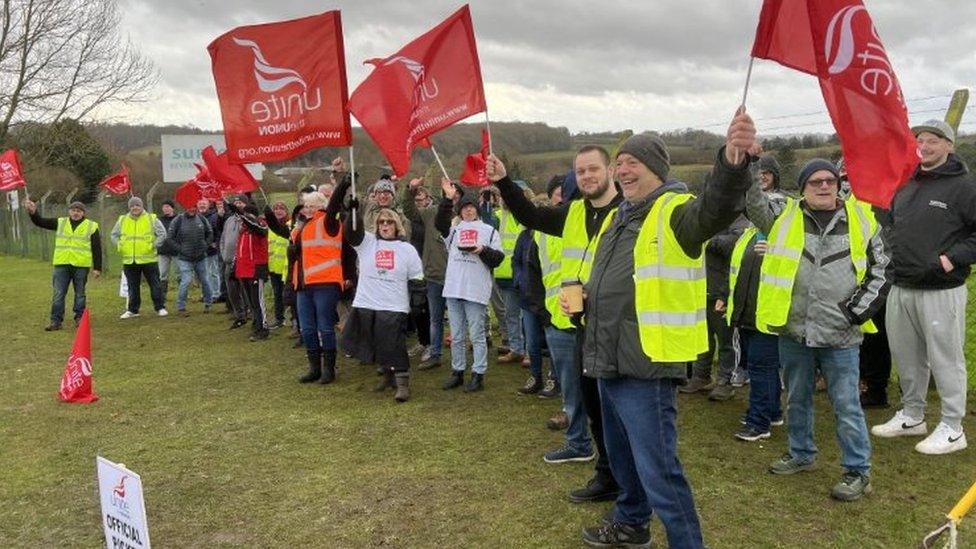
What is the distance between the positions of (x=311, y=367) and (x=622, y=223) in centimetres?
527

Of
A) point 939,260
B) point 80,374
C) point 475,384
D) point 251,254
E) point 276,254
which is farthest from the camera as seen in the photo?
point 276,254

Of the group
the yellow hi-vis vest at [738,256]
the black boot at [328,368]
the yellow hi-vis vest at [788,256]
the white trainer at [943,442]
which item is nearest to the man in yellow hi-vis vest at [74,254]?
the black boot at [328,368]

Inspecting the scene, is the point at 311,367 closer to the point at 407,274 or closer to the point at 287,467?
the point at 407,274

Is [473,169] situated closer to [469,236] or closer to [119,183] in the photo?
[469,236]

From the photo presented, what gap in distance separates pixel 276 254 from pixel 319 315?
3.54 m

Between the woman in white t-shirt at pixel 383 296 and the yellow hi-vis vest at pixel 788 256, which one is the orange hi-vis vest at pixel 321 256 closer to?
the woman in white t-shirt at pixel 383 296

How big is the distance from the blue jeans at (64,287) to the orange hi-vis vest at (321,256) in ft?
19.9

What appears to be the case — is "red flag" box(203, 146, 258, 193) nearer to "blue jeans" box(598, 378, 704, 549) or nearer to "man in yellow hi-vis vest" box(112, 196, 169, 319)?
"man in yellow hi-vis vest" box(112, 196, 169, 319)

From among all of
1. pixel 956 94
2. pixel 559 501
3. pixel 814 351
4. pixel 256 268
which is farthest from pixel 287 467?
pixel 956 94

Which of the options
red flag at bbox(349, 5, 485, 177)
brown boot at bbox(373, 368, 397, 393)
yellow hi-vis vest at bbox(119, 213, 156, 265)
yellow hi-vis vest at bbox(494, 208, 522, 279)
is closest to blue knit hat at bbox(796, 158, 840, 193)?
red flag at bbox(349, 5, 485, 177)

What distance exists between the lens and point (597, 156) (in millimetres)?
4156

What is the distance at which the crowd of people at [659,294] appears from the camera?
10.7 feet

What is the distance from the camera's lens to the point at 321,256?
25.0 feet

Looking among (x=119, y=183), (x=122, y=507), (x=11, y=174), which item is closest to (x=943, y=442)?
(x=122, y=507)
